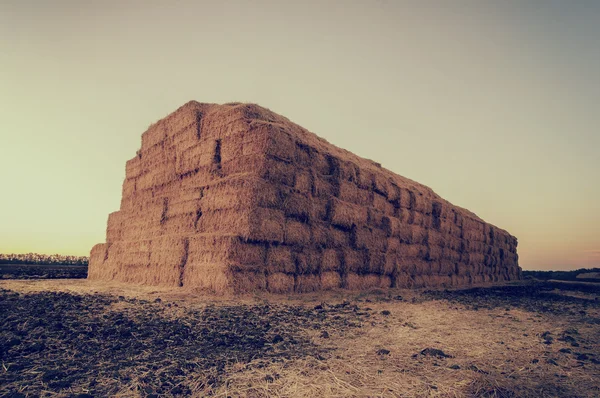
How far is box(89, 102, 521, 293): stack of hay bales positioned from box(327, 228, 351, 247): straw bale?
43 mm

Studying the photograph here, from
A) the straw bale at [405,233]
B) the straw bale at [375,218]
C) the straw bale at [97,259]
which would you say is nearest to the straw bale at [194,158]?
the straw bale at [375,218]

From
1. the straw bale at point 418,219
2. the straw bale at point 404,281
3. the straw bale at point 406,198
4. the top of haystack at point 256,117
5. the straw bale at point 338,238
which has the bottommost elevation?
the straw bale at point 404,281

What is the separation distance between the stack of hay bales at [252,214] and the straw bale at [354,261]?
4 cm

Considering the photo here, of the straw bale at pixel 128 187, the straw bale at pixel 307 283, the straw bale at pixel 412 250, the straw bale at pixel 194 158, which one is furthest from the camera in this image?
the straw bale at pixel 128 187

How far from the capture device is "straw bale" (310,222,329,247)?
12211 mm

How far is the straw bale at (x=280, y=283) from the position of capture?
10262 millimetres

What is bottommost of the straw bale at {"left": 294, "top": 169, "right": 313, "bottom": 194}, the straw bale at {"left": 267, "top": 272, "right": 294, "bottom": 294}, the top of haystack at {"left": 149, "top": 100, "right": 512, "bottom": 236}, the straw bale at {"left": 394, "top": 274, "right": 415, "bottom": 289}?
the straw bale at {"left": 394, "top": 274, "right": 415, "bottom": 289}

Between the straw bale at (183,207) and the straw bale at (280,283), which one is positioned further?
the straw bale at (183,207)

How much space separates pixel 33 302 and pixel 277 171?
693cm

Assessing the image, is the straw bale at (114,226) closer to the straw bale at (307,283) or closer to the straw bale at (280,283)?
the straw bale at (280,283)

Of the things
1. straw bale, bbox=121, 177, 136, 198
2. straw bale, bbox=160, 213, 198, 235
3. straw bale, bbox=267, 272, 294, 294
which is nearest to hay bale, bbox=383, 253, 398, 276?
straw bale, bbox=267, 272, 294, 294

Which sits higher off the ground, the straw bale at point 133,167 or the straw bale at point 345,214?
the straw bale at point 133,167

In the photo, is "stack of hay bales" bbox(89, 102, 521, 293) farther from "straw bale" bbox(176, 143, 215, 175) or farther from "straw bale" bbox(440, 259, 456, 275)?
"straw bale" bbox(440, 259, 456, 275)

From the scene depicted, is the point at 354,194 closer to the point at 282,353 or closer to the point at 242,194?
the point at 242,194
